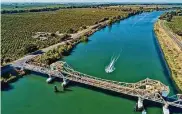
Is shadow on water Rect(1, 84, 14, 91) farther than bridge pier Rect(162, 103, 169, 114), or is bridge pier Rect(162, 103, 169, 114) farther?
shadow on water Rect(1, 84, 14, 91)

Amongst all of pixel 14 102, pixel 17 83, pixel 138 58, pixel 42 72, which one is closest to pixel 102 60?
pixel 138 58

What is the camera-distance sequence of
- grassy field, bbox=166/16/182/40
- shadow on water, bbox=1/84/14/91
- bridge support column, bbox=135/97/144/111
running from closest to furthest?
bridge support column, bbox=135/97/144/111 → shadow on water, bbox=1/84/14/91 → grassy field, bbox=166/16/182/40

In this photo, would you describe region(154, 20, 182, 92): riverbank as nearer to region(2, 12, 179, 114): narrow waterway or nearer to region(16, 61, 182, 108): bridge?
region(2, 12, 179, 114): narrow waterway

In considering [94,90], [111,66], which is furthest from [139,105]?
[111,66]

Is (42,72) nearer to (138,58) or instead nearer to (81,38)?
(138,58)

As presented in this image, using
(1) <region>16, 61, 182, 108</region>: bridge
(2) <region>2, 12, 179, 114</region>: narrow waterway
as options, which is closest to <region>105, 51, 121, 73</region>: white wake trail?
(2) <region>2, 12, 179, 114</region>: narrow waterway
